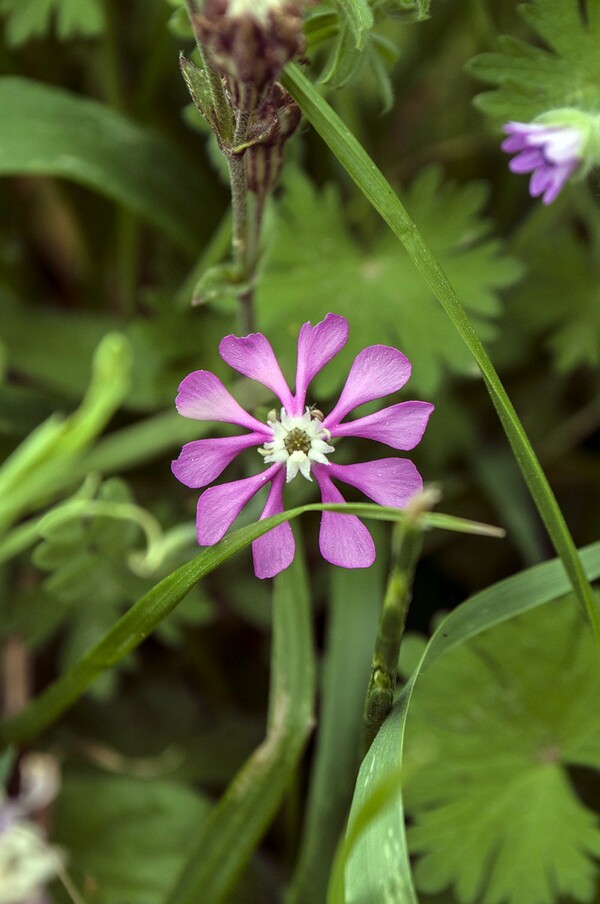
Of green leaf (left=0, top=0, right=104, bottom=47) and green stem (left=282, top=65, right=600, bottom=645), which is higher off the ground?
green leaf (left=0, top=0, right=104, bottom=47)

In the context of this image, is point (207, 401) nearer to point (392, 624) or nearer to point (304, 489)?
point (392, 624)

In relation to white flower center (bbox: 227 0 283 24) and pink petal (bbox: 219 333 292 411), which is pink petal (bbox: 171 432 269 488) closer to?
pink petal (bbox: 219 333 292 411)

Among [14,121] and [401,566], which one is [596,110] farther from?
[14,121]

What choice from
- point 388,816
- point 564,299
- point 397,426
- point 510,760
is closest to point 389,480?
point 397,426

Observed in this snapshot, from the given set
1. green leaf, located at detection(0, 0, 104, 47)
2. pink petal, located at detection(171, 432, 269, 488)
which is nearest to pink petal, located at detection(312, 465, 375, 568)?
pink petal, located at detection(171, 432, 269, 488)

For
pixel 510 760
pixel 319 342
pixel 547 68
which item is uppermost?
pixel 547 68

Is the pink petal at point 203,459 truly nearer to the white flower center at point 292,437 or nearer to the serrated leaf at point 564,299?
the white flower center at point 292,437
